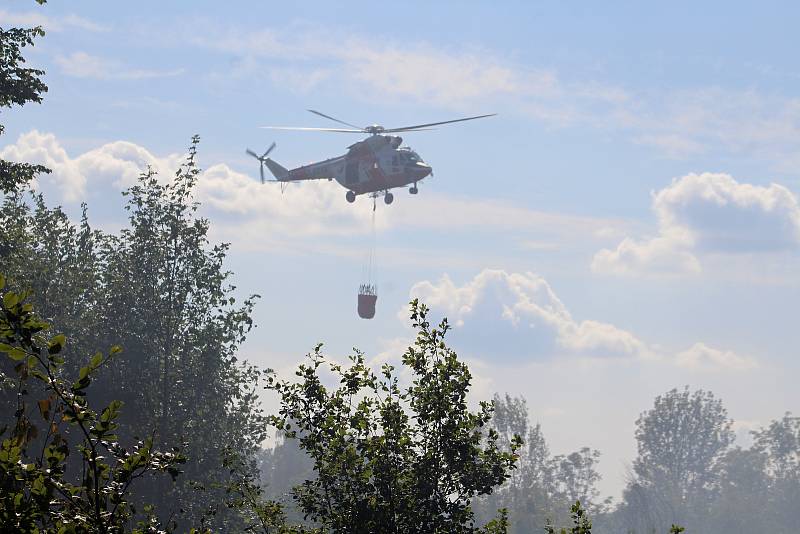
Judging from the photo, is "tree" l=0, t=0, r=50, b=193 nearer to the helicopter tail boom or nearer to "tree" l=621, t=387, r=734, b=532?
the helicopter tail boom

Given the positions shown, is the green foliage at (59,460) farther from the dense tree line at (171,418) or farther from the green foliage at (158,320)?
the green foliage at (158,320)

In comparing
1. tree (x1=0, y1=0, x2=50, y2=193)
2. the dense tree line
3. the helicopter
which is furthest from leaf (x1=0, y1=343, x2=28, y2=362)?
the helicopter

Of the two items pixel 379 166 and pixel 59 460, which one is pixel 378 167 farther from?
pixel 59 460

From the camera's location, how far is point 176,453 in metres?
10.7

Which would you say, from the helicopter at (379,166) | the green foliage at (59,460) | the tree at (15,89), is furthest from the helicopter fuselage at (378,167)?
the green foliage at (59,460)

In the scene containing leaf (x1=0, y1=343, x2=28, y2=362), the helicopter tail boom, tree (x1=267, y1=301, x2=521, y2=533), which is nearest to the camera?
leaf (x1=0, y1=343, x2=28, y2=362)

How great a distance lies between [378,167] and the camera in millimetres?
72562

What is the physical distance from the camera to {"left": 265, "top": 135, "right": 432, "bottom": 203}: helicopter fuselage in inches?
2849

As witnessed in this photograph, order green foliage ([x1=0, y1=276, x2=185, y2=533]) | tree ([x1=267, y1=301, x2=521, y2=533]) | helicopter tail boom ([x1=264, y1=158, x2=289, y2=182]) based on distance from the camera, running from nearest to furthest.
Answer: green foliage ([x1=0, y1=276, x2=185, y2=533])
tree ([x1=267, y1=301, x2=521, y2=533])
helicopter tail boom ([x1=264, y1=158, x2=289, y2=182])

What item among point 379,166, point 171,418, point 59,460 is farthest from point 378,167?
point 59,460

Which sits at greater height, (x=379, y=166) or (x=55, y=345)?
(x=379, y=166)

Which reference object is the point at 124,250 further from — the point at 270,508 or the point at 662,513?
the point at 662,513

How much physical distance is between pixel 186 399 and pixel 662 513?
12950 cm

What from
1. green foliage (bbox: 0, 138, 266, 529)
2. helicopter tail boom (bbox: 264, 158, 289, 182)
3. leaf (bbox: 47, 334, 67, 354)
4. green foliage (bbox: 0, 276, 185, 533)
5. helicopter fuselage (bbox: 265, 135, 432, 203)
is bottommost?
green foliage (bbox: 0, 276, 185, 533)
